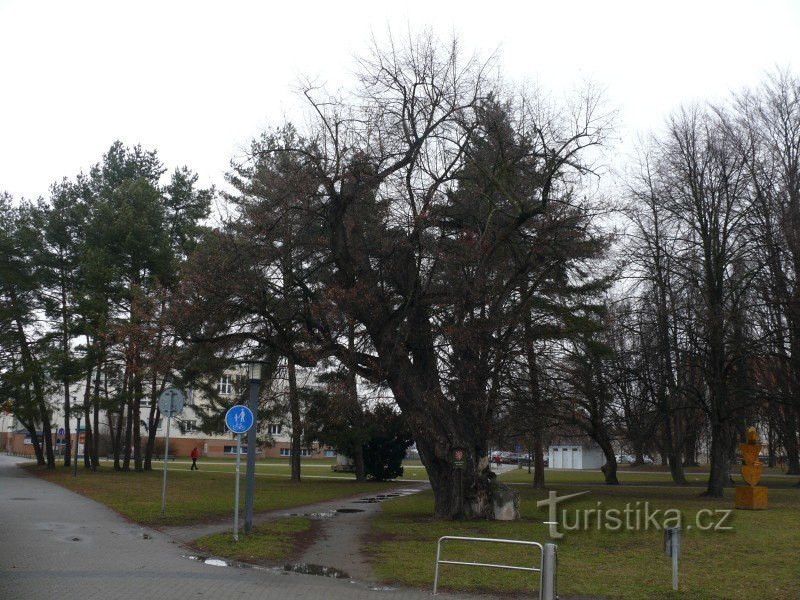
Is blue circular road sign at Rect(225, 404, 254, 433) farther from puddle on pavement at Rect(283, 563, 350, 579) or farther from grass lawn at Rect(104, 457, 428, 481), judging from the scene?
grass lawn at Rect(104, 457, 428, 481)

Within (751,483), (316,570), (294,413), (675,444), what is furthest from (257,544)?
(675,444)

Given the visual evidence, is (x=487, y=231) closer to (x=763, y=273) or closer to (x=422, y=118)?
(x=422, y=118)

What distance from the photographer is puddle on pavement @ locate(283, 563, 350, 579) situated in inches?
481

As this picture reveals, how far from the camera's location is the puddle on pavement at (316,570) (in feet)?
40.1

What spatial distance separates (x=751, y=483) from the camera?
24062 millimetres

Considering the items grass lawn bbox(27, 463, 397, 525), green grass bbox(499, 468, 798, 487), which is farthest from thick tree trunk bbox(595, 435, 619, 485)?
grass lawn bbox(27, 463, 397, 525)

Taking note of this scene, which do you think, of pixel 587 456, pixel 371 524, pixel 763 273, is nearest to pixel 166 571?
pixel 371 524

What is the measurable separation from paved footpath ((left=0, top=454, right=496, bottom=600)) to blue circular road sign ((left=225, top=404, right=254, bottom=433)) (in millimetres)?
2372

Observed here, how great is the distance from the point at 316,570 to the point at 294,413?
70.9 ft

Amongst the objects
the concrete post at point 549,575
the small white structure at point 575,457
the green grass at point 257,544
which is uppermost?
the concrete post at point 549,575

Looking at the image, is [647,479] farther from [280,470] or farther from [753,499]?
[280,470]

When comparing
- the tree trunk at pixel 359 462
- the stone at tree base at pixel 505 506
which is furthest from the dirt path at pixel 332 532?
the tree trunk at pixel 359 462

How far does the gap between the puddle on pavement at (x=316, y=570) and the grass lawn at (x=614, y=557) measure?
2.32 ft

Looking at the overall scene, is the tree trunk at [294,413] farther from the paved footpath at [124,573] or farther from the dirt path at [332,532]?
the paved footpath at [124,573]
